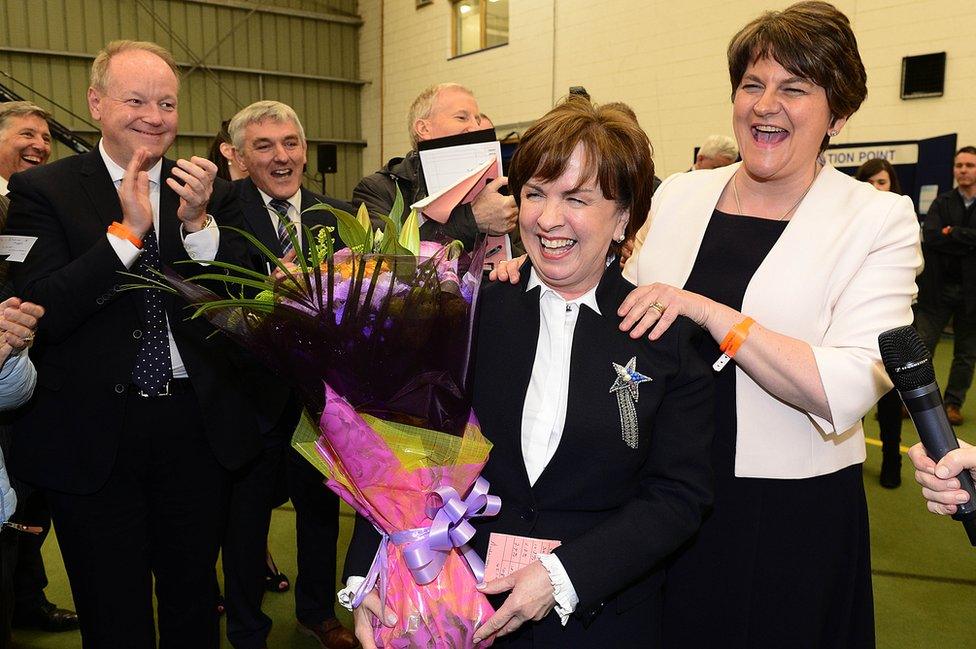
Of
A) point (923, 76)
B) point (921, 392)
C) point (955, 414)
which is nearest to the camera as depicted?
point (921, 392)

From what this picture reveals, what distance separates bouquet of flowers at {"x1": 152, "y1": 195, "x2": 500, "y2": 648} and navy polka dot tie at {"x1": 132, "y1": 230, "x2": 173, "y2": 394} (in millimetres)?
882

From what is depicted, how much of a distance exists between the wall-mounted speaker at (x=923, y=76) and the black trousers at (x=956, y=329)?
121 inches

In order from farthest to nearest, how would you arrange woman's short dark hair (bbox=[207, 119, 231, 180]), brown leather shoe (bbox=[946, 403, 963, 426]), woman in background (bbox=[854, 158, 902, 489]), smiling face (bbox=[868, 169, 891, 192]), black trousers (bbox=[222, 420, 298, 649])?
brown leather shoe (bbox=[946, 403, 963, 426]) → smiling face (bbox=[868, 169, 891, 192]) → woman in background (bbox=[854, 158, 902, 489]) → woman's short dark hair (bbox=[207, 119, 231, 180]) → black trousers (bbox=[222, 420, 298, 649])

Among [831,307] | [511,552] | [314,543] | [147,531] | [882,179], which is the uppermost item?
[882,179]

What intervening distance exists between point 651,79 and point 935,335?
18.9ft

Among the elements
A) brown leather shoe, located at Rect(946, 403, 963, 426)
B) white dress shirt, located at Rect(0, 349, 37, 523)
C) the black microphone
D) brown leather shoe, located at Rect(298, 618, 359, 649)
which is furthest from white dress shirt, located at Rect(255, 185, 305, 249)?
brown leather shoe, located at Rect(946, 403, 963, 426)

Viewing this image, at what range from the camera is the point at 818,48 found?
1.44m

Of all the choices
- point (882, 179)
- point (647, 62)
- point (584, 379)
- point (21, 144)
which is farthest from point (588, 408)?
point (647, 62)

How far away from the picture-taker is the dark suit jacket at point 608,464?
4.06 feet

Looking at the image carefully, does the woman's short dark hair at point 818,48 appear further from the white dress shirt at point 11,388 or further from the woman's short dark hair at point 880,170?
the woman's short dark hair at point 880,170

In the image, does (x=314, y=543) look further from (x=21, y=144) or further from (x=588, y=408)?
(x=21, y=144)

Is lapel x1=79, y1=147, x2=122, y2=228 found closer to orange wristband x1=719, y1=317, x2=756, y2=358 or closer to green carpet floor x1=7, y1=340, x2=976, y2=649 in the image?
orange wristband x1=719, y1=317, x2=756, y2=358

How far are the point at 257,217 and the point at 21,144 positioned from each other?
182 cm

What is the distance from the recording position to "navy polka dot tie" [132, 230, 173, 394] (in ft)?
6.38
